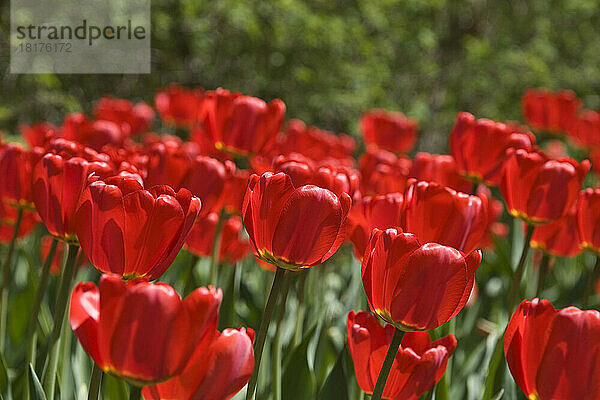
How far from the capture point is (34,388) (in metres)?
1.05

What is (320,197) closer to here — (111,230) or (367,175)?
(111,230)

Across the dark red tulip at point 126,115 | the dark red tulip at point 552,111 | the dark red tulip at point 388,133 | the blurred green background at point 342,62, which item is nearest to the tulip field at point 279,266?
the dark red tulip at point 126,115

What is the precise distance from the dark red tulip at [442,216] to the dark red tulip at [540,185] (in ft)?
1.02

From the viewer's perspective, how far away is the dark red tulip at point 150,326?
69cm

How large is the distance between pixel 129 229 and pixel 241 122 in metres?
0.87

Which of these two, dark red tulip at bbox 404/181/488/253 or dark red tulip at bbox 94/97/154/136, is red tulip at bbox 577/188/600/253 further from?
dark red tulip at bbox 94/97/154/136

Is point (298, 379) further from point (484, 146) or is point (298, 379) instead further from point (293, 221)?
point (484, 146)

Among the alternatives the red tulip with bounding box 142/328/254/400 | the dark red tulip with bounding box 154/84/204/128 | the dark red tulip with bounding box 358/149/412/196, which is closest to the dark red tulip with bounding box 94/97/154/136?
the dark red tulip with bounding box 154/84/204/128

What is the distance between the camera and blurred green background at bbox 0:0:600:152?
5.41 metres

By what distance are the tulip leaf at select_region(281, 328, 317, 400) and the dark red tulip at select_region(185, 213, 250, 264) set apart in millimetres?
345

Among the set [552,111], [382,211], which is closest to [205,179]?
[382,211]

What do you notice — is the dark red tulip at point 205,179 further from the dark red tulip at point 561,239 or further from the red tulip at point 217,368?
the dark red tulip at point 561,239

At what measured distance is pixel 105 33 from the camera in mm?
5289

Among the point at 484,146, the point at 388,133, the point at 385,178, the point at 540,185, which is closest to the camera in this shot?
the point at 540,185
